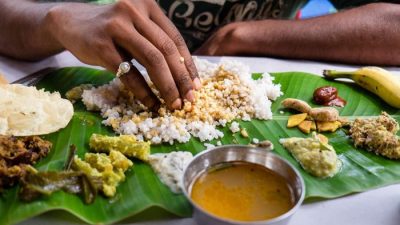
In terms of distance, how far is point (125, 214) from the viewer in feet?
4.18

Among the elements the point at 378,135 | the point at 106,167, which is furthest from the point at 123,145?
the point at 378,135

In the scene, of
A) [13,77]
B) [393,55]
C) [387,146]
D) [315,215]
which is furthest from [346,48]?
[13,77]

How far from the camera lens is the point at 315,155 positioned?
1.54 m

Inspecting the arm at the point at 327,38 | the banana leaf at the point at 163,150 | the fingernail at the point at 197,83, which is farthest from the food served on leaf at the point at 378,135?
the arm at the point at 327,38

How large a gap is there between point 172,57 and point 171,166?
497 millimetres

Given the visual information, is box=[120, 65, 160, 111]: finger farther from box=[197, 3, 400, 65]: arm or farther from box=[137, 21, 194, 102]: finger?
box=[197, 3, 400, 65]: arm

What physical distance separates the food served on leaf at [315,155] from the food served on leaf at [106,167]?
0.60m

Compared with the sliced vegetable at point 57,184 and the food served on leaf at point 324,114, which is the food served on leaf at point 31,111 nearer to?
the sliced vegetable at point 57,184

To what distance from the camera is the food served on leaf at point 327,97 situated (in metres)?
1.98

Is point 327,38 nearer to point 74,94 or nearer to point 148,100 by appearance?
point 148,100

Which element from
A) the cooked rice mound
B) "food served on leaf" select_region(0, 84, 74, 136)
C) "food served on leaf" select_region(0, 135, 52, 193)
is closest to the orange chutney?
the cooked rice mound

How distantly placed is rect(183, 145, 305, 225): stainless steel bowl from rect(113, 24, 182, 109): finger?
43 cm

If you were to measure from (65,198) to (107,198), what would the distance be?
12 cm

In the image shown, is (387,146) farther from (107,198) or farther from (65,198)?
(65,198)
